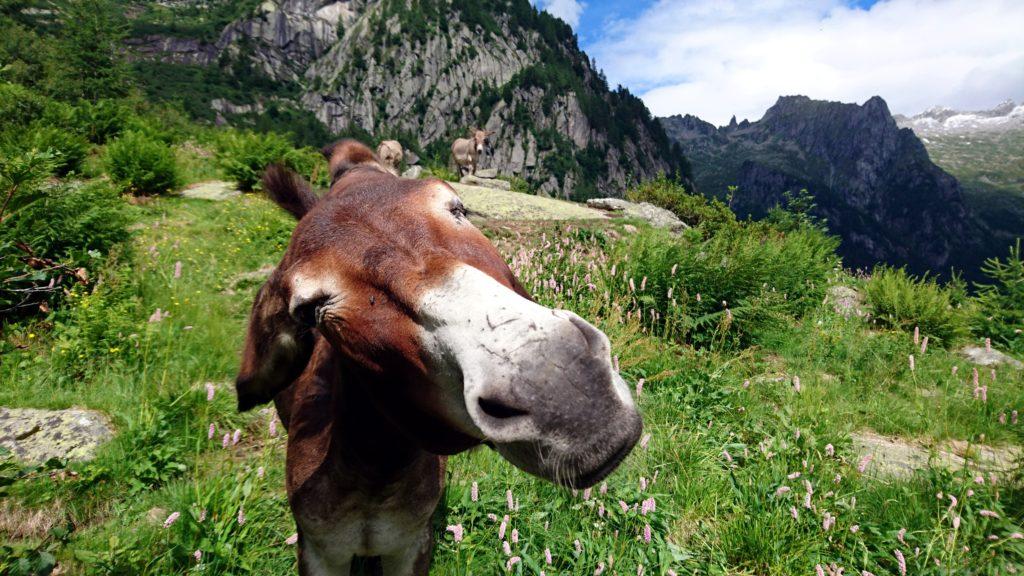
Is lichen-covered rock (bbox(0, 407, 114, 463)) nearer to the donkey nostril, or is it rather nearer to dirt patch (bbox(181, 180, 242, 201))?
the donkey nostril

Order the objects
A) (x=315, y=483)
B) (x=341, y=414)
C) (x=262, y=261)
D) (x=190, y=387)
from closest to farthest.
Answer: (x=341, y=414) → (x=315, y=483) → (x=190, y=387) → (x=262, y=261)

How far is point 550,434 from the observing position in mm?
992

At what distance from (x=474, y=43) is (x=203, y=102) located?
251 ft

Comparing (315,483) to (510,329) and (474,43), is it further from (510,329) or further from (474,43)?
(474,43)

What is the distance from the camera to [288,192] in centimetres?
285

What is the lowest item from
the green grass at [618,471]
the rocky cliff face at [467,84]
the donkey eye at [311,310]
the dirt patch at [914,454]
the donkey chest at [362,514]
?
the dirt patch at [914,454]

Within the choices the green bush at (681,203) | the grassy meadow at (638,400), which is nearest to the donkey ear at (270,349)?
the grassy meadow at (638,400)

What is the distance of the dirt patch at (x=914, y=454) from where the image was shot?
3.60 m

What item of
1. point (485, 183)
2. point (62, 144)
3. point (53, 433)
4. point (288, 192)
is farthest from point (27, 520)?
point (485, 183)

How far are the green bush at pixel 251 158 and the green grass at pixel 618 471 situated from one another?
6121mm

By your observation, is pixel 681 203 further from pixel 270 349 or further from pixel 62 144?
pixel 62 144

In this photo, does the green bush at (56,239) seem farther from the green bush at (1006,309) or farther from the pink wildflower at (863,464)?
the green bush at (1006,309)

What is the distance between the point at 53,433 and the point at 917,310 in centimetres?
1094

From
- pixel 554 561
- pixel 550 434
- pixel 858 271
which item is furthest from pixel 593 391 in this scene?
pixel 858 271
